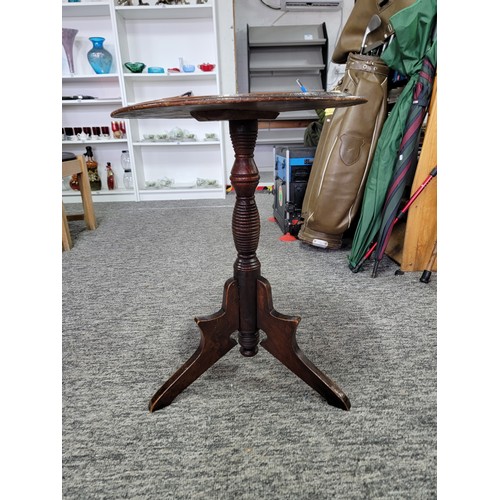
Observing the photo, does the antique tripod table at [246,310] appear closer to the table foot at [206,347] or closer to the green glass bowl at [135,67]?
the table foot at [206,347]

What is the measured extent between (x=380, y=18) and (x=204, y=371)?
1.62 meters

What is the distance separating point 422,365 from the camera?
3.15 feet

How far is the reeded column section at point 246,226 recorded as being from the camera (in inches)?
30.5

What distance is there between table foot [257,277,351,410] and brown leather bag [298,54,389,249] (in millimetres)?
942

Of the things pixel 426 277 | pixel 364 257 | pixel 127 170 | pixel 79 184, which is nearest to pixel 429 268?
pixel 426 277

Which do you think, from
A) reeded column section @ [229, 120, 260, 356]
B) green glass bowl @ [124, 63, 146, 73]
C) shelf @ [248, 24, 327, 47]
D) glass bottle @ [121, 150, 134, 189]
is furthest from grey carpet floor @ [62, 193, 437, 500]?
shelf @ [248, 24, 327, 47]

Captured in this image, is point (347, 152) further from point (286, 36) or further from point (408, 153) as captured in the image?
point (286, 36)

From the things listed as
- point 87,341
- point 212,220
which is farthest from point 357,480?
point 212,220

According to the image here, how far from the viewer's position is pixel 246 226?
834mm

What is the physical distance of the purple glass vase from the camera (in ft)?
9.59

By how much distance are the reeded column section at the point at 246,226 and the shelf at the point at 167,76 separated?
8.61 ft

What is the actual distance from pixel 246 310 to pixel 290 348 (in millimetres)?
145

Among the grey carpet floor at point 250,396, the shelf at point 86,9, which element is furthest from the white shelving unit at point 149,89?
the grey carpet floor at point 250,396

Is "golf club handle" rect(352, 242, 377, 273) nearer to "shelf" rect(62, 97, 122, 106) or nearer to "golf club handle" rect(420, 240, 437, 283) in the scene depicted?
"golf club handle" rect(420, 240, 437, 283)
